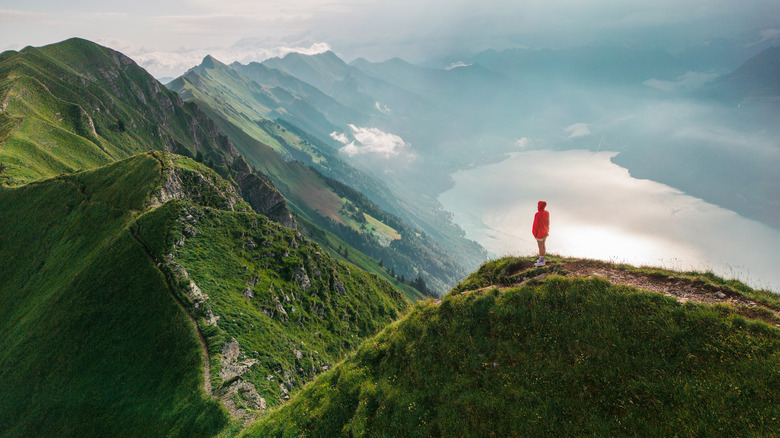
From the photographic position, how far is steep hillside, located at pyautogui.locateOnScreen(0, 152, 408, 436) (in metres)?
28.7

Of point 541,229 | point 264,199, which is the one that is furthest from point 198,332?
point 264,199

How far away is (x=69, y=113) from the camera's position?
4454 inches

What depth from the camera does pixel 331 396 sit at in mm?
15430

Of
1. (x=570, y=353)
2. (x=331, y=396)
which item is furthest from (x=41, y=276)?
(x=570, y=353)

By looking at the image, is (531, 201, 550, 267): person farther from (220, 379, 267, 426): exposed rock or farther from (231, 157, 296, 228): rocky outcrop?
(231, 157, 296, 228): rocky outcrop

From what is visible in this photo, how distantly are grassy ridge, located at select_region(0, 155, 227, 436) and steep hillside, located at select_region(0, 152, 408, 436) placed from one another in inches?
5.7

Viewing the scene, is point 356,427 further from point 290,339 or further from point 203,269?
point 203,269

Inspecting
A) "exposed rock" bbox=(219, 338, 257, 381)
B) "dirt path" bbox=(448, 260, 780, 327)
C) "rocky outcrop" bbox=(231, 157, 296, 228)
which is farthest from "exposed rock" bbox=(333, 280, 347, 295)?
"rocky outcrop" bbox=(231, 157, 296, 228)

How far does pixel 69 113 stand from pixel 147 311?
128514 mm

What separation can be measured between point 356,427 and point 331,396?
280 centimetres

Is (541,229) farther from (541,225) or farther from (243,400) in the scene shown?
(243,400)

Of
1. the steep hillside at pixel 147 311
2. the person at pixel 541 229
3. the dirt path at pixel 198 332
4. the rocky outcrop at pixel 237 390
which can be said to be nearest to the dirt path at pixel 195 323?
the dirt path at pixel 198 332

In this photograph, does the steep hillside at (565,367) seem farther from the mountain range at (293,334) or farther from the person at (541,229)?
the person at (541,229)

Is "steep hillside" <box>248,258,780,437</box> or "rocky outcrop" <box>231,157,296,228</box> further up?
"rocky outcrop" <box>231,157,296,228</box>
